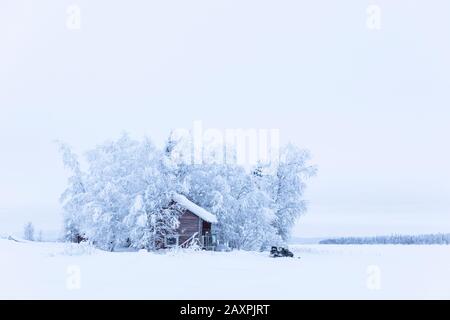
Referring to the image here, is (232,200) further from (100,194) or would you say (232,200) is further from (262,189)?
(100,194)

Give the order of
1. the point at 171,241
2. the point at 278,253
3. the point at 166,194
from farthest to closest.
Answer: the point at 171,241 < the point at 166,194 < the point at 278,253

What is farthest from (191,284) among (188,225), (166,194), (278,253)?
(188,225)

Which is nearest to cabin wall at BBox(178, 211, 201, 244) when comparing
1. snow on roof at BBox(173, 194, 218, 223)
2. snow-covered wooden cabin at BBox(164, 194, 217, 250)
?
snow-covered wooden cabin at BBox(164, 194, 217, 250)

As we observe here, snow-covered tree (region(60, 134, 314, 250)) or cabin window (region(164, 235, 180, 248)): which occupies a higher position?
snow-covered tree (region(60, 134, 314, 250))

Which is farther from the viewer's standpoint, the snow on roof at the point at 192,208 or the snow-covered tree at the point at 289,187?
the snow-covered tree at the point at 289,187

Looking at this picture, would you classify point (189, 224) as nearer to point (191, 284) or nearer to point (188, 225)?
point (188, 225)

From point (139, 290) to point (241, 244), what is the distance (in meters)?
26.4

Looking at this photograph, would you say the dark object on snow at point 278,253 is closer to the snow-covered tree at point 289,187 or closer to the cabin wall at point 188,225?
the cabin wall at point 188,225

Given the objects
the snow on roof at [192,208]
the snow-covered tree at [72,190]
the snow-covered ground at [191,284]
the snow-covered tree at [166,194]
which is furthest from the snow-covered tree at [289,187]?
the snow-covered ground at [191,284]

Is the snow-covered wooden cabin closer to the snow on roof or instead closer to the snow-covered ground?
the snow on roof

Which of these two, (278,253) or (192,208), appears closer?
(278,253)

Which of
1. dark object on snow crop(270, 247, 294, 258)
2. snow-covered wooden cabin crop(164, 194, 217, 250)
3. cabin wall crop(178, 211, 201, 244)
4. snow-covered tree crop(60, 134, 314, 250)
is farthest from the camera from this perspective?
cabin wall crop(178, 211, 201, 244)
